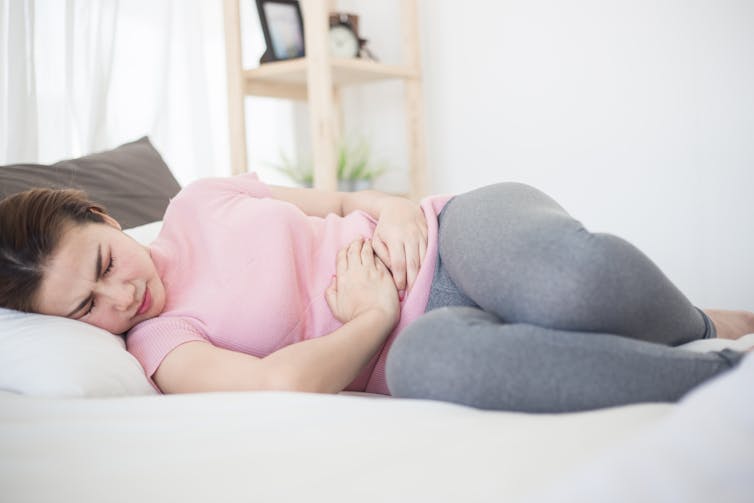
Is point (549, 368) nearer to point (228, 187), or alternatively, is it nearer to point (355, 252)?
point (355, 252)

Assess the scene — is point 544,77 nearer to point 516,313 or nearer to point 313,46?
point 313,46

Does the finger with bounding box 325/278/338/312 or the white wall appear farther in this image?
the white wall

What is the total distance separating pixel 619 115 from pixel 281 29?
4.49ft

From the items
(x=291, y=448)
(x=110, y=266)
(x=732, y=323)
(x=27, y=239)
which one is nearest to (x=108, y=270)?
(x=110, y=266)

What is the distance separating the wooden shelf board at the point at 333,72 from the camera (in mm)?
2791

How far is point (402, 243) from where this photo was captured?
48.1 inches

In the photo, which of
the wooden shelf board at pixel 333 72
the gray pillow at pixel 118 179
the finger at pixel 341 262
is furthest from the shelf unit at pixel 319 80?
the finger at pixel 341 262

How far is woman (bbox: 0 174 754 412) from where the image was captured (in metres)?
→ 0.78

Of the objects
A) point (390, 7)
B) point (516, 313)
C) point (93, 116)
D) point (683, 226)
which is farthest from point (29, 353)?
point (390, 7)

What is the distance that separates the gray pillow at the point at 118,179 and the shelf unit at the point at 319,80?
3.22 feet

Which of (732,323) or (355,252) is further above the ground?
(355,252)

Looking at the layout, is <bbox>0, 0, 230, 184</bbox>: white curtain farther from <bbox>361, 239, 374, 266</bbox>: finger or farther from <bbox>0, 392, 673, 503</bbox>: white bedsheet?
<bbox>0, 392, 673, 503</bbox>: white bedsheet

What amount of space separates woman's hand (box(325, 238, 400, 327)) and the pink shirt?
0.10ft

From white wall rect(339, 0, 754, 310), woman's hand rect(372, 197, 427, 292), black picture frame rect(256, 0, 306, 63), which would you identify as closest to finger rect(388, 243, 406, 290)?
woman's hand rect(372, 197, 427, 292)
